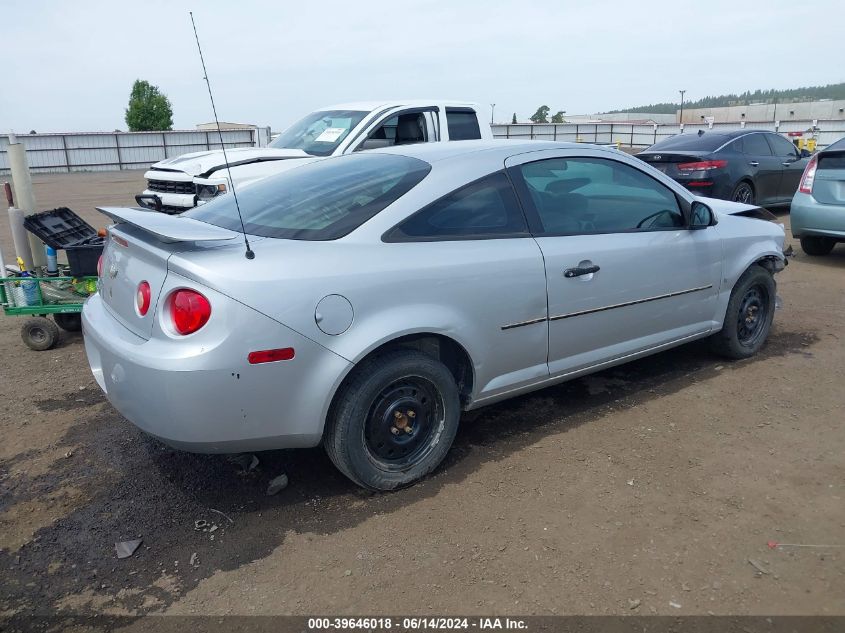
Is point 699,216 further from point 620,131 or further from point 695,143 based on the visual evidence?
point 620,131

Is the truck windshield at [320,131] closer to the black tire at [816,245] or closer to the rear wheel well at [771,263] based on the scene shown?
the rear wheel well at [771,263]

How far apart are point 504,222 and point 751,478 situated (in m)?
1.76

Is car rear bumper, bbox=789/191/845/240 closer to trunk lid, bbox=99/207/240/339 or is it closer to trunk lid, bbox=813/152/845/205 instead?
trunk lid, bbox=813/152/845/205

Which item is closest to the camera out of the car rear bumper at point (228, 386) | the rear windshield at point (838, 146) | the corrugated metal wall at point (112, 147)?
the car rear bumper at point (228, 386)

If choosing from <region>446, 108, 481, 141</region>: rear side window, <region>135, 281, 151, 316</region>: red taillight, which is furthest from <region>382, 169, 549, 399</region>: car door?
<region>446, 108, 481, 141</region>: rear side window

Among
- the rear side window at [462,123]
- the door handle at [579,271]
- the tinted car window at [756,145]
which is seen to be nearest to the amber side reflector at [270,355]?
the door handle at [579,271]

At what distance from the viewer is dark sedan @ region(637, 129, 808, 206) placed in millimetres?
9844

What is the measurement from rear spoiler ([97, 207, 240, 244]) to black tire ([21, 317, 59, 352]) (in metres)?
2.38

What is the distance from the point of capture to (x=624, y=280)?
3.85 meters

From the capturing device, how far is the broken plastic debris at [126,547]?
2803 millimetres

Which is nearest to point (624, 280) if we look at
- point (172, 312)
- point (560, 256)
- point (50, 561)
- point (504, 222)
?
point (560, 256)

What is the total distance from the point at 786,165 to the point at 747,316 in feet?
24.6

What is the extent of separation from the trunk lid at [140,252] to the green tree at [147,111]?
5072 cm

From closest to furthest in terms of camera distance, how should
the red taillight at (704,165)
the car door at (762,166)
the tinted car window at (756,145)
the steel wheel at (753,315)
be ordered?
the steel wheel at (753,315)
the red taillight at (704,165)
the car door at (762,166)
the tinted car window at (756,145)
